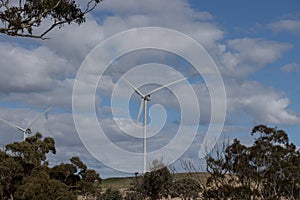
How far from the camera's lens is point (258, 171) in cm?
3450

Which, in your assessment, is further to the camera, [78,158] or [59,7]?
[78,158]

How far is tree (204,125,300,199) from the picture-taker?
30297 mm

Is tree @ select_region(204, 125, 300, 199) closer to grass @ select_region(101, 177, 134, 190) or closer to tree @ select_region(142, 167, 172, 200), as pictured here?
tree @ select_region(142, 167, 172, 200)

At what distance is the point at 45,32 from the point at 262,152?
23043 millimetres

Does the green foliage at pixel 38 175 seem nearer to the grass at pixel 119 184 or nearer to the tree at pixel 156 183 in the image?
the tree at pixel 156 183

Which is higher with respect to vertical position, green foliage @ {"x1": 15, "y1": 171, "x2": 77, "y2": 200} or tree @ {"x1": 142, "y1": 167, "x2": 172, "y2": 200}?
tree @ {"x1": 142, "y1": 167, "x2": 172, "y2": 200}

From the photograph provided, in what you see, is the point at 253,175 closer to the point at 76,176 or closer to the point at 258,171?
the point at 258,171

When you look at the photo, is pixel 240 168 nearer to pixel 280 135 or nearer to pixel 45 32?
pixel 280 135

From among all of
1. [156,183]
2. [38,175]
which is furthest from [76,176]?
[156,183]

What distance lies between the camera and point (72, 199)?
120 ft

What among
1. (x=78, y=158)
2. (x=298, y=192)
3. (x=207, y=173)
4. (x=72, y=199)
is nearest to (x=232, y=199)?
(x=207, y=173)

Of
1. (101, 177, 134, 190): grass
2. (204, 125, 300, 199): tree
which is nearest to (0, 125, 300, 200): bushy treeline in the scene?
(204, 125, 300, 199): tree

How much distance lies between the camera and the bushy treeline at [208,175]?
1205 inches

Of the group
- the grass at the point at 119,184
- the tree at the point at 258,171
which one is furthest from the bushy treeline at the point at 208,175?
the grass at the point at 119,184
